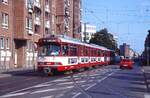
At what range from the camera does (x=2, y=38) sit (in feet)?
185

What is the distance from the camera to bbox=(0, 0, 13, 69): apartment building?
2196 inches

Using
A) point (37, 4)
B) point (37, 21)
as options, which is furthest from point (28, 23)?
point (37, 4)

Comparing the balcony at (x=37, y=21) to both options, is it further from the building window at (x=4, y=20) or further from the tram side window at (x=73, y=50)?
the tram side window at (x=73, y=50)

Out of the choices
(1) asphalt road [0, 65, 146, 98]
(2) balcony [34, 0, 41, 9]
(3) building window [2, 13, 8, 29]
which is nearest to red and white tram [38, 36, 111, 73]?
(1) asphalt road [0, 65, 146, 98]

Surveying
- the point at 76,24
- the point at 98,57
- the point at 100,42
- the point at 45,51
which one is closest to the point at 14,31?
the point at 98,57

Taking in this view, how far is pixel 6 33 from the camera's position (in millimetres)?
57875

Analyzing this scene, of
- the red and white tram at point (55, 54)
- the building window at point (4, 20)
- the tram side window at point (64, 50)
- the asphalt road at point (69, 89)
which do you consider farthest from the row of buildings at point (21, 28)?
the asphalt road at point (69, 89)

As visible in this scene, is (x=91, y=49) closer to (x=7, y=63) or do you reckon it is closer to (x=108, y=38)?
(x=7, y=63)

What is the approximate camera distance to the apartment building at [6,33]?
55.8 m

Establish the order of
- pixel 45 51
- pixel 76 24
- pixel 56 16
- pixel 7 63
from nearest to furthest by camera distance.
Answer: pixel 45 51
pixel 7 63
pixel 56 16
pixel 76 24

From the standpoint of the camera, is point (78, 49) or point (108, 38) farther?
point (108, 38)

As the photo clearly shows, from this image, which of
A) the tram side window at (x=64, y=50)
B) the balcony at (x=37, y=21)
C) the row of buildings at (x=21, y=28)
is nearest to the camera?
the tram side window at (x=64, y=50)

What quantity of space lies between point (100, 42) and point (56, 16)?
131 feet

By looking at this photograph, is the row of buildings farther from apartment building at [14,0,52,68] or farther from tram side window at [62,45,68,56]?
tram side window at [62,45,68,56]
